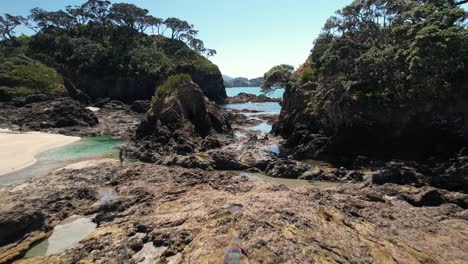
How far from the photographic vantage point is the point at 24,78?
216ft

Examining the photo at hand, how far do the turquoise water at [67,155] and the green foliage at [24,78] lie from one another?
2624 cm

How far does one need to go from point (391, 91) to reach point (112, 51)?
82886mm

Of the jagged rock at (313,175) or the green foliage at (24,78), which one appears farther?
the green foliage at (24,78)

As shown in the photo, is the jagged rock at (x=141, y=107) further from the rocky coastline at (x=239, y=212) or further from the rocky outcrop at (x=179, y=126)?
the rocky coastline at (x=239, y=212)

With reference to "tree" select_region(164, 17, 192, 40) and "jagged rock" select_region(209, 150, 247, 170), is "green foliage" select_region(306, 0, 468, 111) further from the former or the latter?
"tree" select_region(164, 17, 192, 40)

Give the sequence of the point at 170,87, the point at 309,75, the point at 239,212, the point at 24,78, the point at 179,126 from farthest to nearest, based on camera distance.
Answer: the point at 24,78, the point at 309,75, the point at 170,87, the point at 179,126, the point at 239,212

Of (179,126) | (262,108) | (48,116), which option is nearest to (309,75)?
(179,126)

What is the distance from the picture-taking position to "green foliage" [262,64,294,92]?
4416 centimetres

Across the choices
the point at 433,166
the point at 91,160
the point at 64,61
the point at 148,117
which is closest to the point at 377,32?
the point at 433,166

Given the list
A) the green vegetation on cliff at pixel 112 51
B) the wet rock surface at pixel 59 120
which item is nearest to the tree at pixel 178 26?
the green vegetation on cliff at pixel 112 51

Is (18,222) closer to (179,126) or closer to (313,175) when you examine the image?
(313,175)

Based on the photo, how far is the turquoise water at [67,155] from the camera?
86.7 feet

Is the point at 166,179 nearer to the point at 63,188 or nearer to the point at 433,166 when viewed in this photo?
the point at 63,188

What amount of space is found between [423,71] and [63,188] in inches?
1003
